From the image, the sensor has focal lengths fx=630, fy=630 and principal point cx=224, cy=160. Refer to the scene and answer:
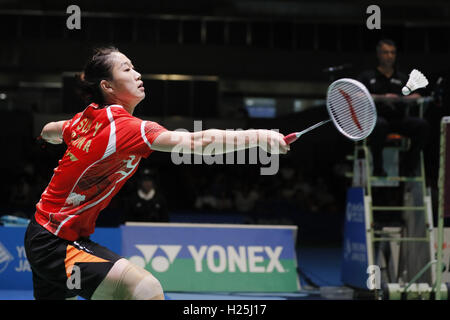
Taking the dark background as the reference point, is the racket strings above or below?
below

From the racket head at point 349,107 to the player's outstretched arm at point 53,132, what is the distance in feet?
4.62

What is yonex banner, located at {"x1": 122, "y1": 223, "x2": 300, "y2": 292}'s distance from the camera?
22.9ft

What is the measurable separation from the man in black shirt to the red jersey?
3.88 metres

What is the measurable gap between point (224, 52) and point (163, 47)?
188cm

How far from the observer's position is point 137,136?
269cm

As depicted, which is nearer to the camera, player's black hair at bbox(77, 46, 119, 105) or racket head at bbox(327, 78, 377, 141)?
player's black hair at bbox(77, 46, 119, 105)

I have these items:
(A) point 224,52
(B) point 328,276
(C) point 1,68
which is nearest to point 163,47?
(A) point 224,52

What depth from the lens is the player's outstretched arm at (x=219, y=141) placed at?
2574 mm

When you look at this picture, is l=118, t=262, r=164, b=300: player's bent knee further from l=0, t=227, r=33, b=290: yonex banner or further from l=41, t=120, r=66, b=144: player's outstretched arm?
l=0, t=227, r=33, b=290: yonex banner

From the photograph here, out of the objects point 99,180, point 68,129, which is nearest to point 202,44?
point 68,129

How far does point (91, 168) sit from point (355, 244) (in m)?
4.67

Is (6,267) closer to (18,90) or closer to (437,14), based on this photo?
(18,90)

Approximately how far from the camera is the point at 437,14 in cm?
1939

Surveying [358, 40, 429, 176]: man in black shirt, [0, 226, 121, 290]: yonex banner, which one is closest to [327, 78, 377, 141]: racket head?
[358, 40, 429, 176]: man in black shirt
